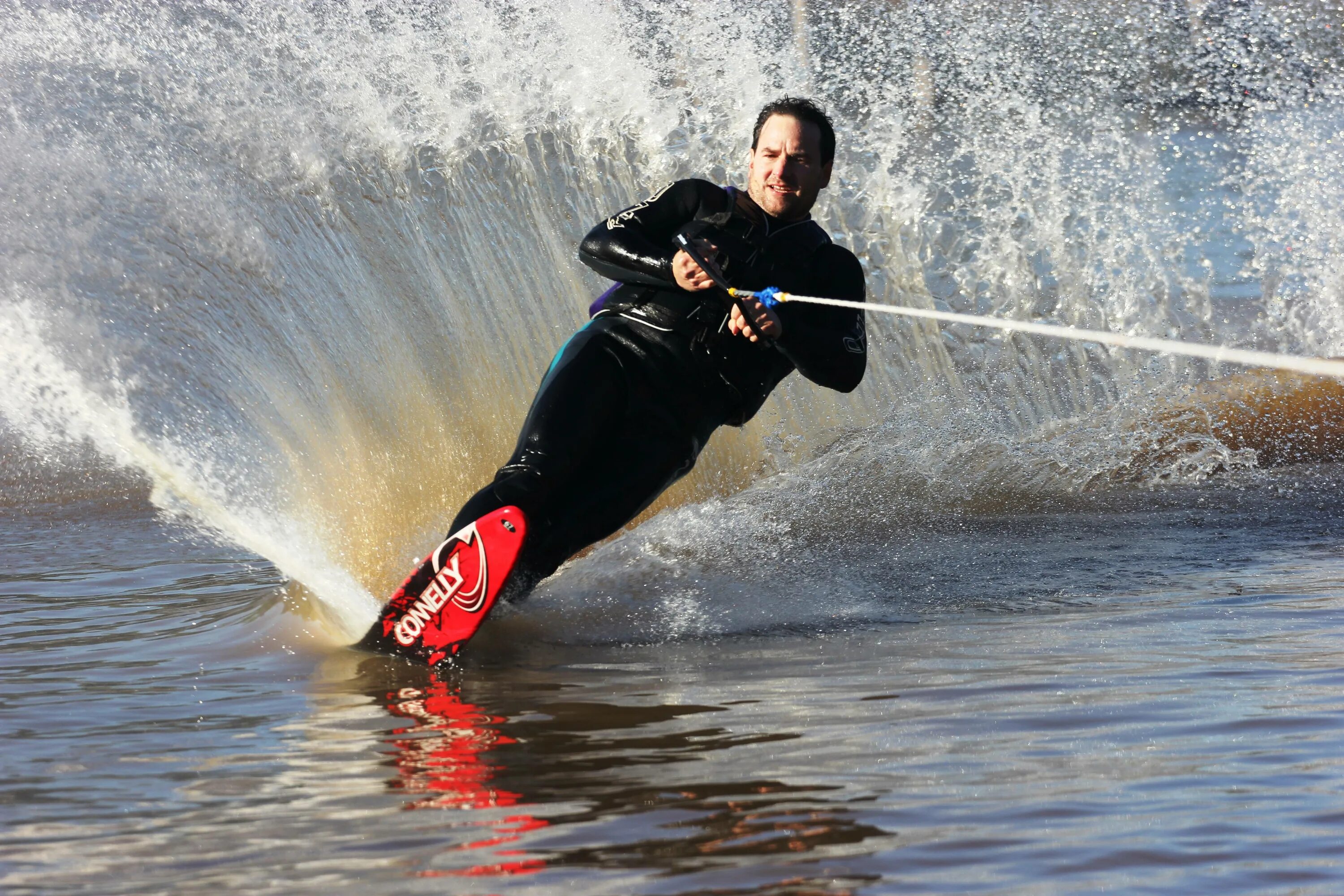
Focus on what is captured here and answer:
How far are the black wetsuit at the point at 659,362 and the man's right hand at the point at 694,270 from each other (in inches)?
3.8

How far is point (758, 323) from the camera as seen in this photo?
12.0 feet

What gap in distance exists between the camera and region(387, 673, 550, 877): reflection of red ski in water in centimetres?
223

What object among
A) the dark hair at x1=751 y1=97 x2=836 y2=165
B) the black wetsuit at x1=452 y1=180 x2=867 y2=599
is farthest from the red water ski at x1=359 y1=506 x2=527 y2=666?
the dark hair at x1=751 y1=97 x2=836 y2=165

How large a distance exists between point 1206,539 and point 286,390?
334 cm

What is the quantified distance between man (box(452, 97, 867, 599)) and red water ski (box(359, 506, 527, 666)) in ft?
0.43

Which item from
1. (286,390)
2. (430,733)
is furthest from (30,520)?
(430,733)

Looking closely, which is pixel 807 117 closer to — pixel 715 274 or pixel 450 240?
pixel 715 274

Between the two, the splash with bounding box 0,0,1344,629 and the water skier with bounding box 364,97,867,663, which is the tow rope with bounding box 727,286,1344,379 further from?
the splash with bounding box 0,0,1344,629

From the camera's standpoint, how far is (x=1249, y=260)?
9961 mm

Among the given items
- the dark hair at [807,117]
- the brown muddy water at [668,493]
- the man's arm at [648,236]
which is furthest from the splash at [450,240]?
the dark hair at [807,117]

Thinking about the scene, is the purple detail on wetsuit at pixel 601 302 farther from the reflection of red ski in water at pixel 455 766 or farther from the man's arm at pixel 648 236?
the reflection of red ski in water at pixel 455 766

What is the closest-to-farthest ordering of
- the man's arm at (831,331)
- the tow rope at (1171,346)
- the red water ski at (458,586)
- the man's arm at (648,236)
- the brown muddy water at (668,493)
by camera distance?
1. the tow rope at (1171,346)
2. the brown muddy water at (668,493)
3. the red water ski at (458,586)
4. the man's arm at (831,331)
5. the man's arm at (648,236)

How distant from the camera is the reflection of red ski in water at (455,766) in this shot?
7.30 feet

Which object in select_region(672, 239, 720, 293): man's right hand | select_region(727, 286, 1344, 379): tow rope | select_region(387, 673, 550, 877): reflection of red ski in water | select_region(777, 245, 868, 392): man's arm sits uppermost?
select_region(672, 239, 720, 293): man's right hand
